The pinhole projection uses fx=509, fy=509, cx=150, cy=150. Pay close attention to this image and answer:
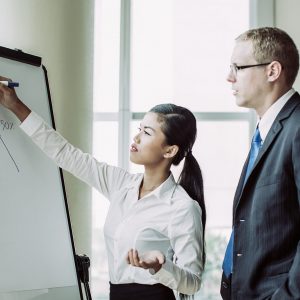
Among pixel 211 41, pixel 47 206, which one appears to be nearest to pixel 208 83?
pixel 211 41

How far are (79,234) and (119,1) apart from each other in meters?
1.47

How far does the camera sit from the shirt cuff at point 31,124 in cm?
191

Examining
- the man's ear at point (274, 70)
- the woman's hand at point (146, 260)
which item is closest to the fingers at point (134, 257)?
the woman's hand at point (146, 260)

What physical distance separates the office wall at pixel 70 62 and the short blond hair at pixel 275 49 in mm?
1276

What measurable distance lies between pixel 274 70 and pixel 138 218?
77cm

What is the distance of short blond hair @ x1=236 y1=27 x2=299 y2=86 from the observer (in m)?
1.68

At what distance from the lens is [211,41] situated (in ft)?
10.4

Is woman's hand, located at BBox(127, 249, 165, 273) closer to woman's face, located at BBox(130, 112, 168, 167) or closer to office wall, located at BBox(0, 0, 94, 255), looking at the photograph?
woman's face, located at BBox(130, 112, 168, 167)

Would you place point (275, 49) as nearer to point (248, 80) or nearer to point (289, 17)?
point (248, 80)

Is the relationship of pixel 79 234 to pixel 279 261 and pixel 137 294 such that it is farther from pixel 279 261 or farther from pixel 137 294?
pixel 279 261

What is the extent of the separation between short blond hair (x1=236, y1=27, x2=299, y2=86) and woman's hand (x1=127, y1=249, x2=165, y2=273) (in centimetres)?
72

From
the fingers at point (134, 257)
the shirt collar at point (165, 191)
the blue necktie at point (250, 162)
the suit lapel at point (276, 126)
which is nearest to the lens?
the fingers at point (134, 257)

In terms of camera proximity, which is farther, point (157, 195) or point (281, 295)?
point (157, 195)

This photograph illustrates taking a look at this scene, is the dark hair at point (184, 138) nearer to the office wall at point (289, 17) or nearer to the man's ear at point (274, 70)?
the man's ear at point (274, 70)
